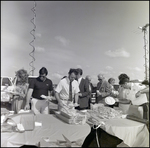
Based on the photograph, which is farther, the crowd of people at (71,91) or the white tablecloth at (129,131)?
the white tablecloth at (129,131)

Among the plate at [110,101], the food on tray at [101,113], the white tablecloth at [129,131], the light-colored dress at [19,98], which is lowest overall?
the white tablecloth at [129,131]

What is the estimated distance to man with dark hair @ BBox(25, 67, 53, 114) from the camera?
125 cm

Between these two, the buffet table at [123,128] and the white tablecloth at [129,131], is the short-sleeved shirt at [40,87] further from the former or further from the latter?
the white tablecloth at [129,131]

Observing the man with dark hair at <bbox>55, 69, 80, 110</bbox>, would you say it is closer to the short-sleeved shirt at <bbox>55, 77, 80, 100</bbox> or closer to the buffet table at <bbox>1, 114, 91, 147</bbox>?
the short-sleeved shirt at <bbox>55, 77, 80, 100</bbox>

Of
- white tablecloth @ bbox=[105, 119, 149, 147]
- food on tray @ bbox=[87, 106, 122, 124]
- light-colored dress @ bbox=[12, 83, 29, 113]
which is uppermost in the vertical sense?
light-colored dress @ bbox=[12, 83, 29, 113]

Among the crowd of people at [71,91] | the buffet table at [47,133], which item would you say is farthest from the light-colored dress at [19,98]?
the buffet table at [47,133]

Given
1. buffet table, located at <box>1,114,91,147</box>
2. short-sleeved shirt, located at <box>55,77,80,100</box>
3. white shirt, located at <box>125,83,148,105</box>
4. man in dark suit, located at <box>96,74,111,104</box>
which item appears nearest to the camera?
buffet table, located at <box>1,114,91,147</box>

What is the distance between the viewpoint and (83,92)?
1.36 meters

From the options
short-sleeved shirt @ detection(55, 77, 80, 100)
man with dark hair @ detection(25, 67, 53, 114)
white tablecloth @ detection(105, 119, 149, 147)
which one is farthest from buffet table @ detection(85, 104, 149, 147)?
man with dark hair @ detection(25, 67, 53, 114)

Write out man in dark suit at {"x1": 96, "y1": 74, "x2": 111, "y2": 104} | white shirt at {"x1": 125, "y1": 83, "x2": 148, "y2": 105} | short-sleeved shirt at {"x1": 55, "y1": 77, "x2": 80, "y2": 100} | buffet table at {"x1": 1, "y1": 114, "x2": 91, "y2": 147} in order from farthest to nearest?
white shirt at {"x1": 125, "y1": 83, "x2": 148, "y2": 105} < man in dark suit at {"x1": 96, "y1": 74, "x2": 111, "y2": 104} < short-sleeved shirt at {"x1": 55, "y1": 77, "x2": 80, "y2": 100} < buffet table at {"x1": 1, "y1": 114, "x2": 91, "y2": 147}

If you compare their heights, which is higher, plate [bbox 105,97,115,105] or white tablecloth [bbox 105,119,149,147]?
plate [bbox 105,97,115,105]

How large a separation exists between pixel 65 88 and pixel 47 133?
0.35 m

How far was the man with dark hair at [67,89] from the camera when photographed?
1.31 meters

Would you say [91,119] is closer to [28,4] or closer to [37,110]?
[37,110]
